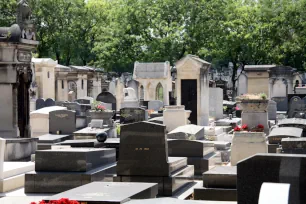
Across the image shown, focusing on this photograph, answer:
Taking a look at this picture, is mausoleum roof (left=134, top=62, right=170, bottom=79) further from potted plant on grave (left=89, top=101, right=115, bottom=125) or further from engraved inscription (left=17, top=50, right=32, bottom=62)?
engraved inscription (left=17, top=50, right=32, bottom=62)

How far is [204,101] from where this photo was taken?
1020 inches

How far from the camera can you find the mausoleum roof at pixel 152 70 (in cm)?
3994

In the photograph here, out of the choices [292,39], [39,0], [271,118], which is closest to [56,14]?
[39,0]

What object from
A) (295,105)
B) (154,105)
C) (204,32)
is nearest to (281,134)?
(295,105)

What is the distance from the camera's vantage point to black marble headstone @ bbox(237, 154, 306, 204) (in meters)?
6.94

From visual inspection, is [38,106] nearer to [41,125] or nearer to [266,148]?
[41,125]

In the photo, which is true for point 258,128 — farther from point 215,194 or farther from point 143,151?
point 215,194

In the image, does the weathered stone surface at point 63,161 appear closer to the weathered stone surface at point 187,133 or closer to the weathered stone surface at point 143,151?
the weathered stone surface at point 143,151

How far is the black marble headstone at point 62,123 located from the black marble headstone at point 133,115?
3361 mm

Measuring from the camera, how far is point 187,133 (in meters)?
17.3

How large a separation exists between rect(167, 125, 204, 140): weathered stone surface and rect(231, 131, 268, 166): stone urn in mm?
2415

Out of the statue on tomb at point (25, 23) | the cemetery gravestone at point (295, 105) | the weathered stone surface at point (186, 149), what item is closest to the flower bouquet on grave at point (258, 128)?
the weathered stone surface at point (186, 149)

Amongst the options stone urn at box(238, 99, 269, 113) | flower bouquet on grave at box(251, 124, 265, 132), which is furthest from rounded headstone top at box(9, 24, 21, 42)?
stone urn at box(238, 99, 269, 113)

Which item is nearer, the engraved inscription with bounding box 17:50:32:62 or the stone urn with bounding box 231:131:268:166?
the stone urn with bounding box 231:131:268:166
